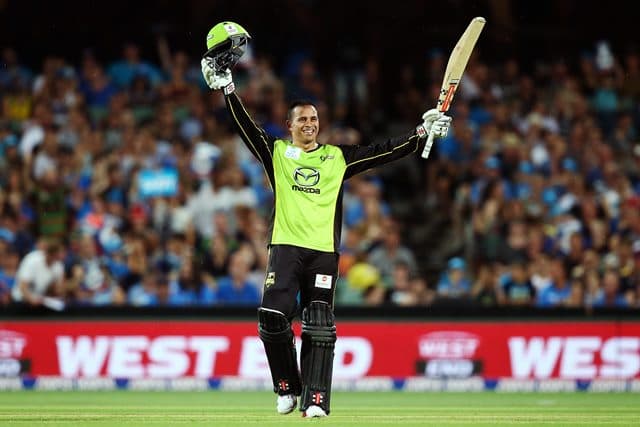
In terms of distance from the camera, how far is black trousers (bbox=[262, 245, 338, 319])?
10.0 metres

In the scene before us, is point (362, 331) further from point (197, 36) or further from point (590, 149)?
point (197, 36)

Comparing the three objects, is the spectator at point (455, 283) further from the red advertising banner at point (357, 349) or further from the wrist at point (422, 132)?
the wrist at point (422, 132)

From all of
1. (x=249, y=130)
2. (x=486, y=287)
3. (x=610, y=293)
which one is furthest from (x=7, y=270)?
(x=610, y=293)

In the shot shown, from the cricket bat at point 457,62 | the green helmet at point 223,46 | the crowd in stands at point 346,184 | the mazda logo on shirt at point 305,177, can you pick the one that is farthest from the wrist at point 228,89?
the crowd in stands at point 346,184

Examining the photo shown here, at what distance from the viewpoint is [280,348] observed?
10133mm

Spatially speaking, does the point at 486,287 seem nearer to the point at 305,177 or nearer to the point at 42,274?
the point at 42,274

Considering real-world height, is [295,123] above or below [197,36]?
below

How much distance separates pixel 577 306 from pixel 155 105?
26.3 ft

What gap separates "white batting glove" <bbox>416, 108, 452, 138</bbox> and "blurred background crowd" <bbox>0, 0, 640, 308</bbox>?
661 cm

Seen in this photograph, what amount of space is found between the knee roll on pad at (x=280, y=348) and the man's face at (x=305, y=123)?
57.6 inches

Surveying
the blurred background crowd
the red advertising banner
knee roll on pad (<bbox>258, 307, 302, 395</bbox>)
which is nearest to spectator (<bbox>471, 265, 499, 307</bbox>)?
the blurred background crowd

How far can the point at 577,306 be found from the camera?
16.7 metres

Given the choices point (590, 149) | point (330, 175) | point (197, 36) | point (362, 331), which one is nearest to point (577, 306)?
point (362, 331)

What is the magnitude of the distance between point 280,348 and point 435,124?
2.23 m
